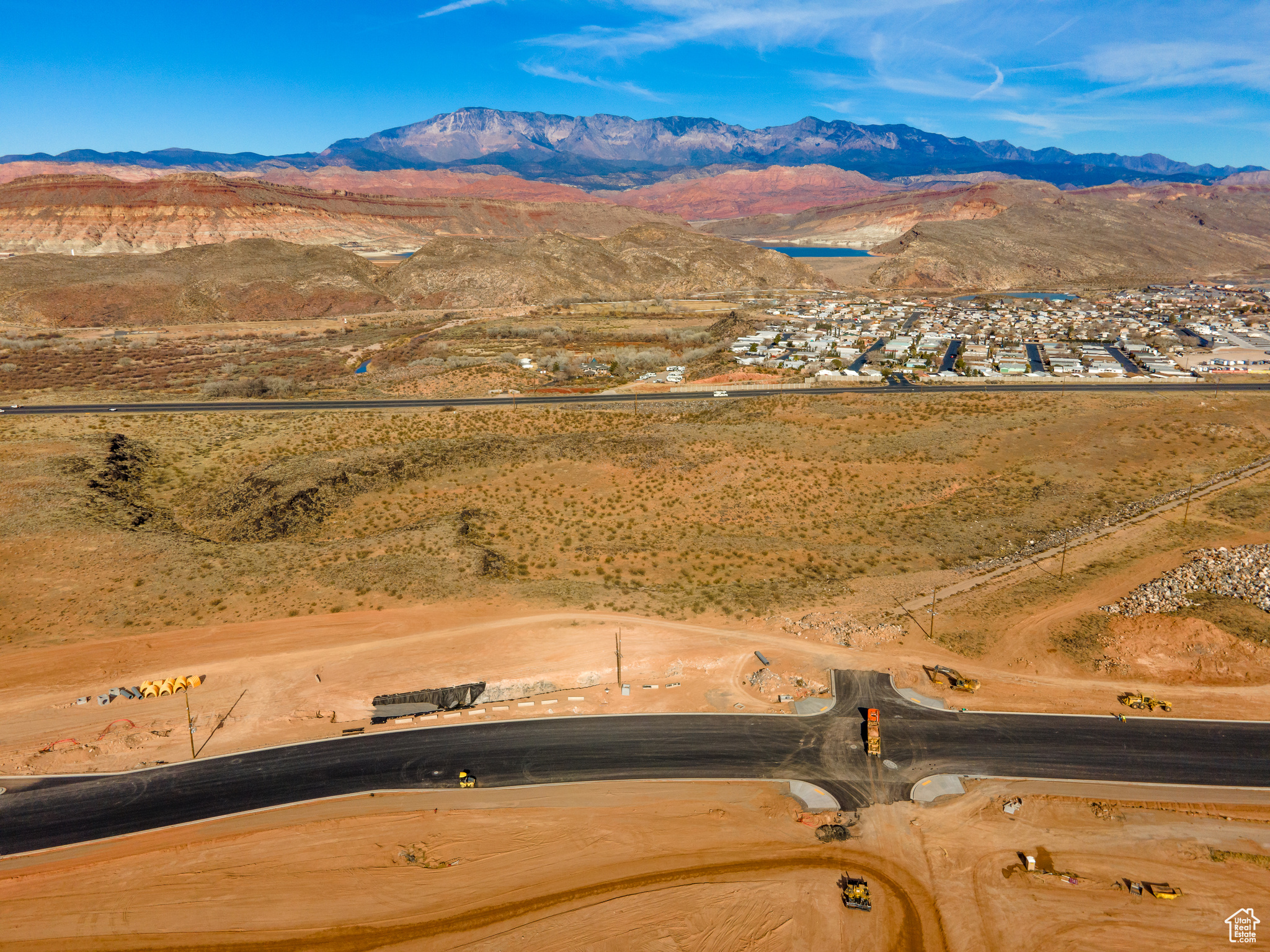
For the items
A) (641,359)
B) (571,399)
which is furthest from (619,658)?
(641,359)

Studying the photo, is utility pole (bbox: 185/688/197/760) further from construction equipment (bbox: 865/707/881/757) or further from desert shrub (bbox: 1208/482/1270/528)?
desert shrub (bbox: 1208/482/1270/528)

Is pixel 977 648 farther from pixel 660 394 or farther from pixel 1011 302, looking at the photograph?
pixel 1011 302

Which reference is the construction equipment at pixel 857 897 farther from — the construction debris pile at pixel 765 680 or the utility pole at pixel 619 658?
the utility pole at pixel 619 658

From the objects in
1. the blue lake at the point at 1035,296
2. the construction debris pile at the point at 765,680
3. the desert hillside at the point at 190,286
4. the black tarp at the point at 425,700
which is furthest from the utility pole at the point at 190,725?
the blue lake at the point at 1035,296

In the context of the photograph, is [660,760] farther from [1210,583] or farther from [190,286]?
[190,286]

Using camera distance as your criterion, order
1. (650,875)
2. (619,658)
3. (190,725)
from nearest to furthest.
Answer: (650,875), (190,725), (619,658)

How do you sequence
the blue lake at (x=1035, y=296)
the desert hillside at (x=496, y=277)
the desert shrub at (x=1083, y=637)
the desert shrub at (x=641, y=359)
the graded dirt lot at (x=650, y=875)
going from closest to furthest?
the graded dirt lot at (x=650, y=875)
the desert shrub at (x=1083, y=637)
the desert shrub at (x=641, y=359)
the desert hillside at (x=496, y=277)
the blue lake at (x=1035, y=296)
